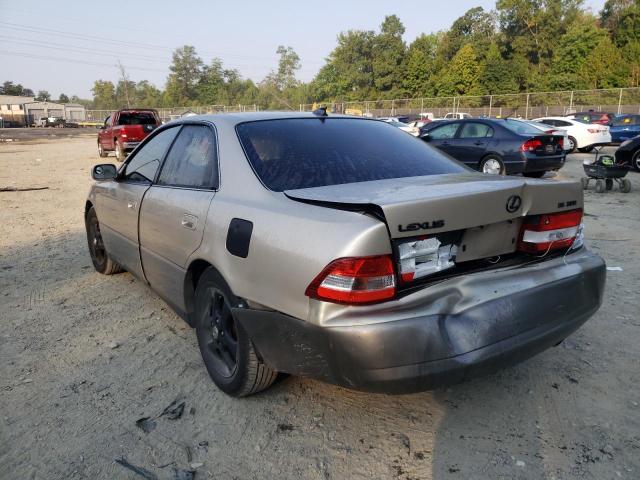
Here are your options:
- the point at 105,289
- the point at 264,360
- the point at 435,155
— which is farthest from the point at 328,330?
the point at 105,289

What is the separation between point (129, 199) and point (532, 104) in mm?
43344

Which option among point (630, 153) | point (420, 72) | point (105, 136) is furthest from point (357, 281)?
point (420, 72)

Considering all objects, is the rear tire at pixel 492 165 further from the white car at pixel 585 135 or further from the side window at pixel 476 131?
the white car at pixel 585 135

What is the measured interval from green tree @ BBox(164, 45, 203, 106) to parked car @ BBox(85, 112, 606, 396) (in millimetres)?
109231

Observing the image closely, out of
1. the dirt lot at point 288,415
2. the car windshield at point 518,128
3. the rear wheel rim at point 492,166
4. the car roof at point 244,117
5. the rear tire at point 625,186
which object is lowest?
the dirt lot at point 288,415

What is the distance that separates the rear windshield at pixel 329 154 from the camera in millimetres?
2658

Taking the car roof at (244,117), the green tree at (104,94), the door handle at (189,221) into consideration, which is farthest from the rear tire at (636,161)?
the green tree at (104,94)

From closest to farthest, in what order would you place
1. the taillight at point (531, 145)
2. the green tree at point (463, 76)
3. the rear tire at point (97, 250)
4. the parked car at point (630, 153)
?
the rear tire at point (97, 250), the taillight at point (531, 145), the parked car at point (630, 153), the green tree at point (463, 76)

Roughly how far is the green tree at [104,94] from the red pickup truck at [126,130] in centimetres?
12529

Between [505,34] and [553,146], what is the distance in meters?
63.8

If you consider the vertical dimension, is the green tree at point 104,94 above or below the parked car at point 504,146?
above

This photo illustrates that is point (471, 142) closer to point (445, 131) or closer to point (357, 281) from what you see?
point (445, 131)

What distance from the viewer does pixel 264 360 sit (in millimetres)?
2383

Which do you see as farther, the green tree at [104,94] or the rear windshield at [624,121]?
the green tree at [104,94]
